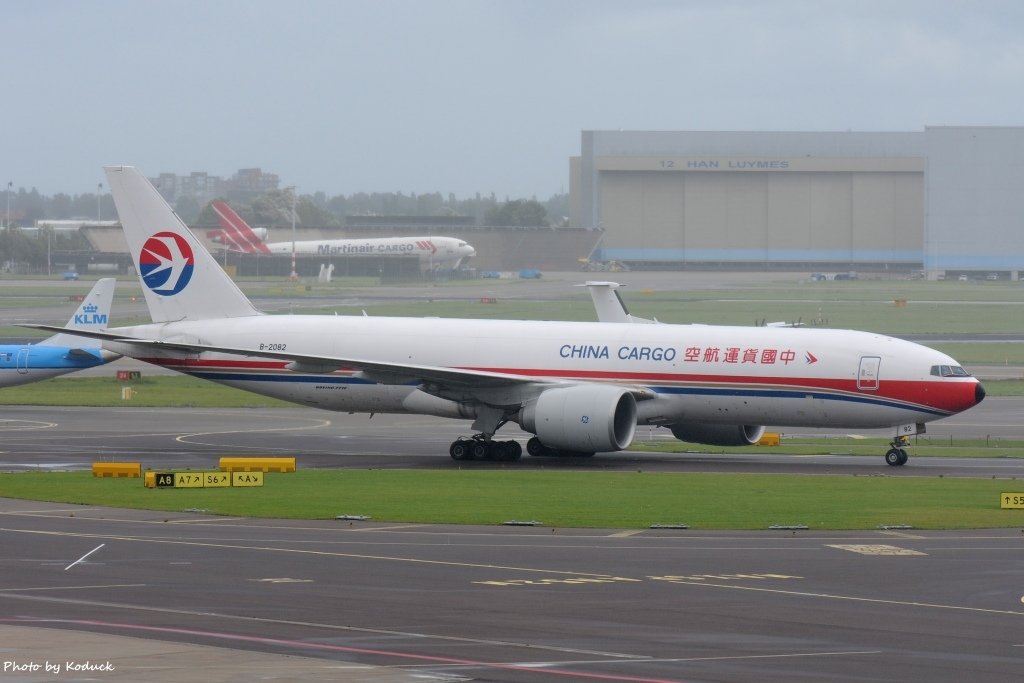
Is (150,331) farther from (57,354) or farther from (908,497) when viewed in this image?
(908,497)

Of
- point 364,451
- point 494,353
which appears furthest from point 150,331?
point 494,353

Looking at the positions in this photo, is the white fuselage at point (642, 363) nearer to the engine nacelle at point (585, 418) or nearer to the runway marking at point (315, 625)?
the engine nacelle at point (585, 418)

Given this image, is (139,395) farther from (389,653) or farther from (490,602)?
(389,653)

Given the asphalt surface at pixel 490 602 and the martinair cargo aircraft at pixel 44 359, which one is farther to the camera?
the martinair cargo aircraft at pixel 44 359

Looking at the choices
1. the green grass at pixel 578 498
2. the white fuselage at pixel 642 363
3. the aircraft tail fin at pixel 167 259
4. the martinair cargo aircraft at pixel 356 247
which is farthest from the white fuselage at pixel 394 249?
the green grass at pixel 578 498

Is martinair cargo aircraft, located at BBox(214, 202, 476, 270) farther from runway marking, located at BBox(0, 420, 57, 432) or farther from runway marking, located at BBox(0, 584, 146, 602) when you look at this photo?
runway marking, located at BBox(0, 584, 146, 602)

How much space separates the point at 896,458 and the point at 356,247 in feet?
413

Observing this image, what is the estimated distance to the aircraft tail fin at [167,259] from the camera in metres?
50.8

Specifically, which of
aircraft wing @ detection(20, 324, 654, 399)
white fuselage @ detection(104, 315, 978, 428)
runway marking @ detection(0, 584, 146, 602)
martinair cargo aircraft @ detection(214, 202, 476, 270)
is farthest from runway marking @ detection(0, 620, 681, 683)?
martinair cargo aircraft @ detection(214, 202, 476, 270)

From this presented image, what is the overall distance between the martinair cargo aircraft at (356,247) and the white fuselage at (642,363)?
108195 mm

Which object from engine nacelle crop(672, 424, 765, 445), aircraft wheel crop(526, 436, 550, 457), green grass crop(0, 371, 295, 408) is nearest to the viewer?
engine nacelle crop(672, 424, 765, 445)

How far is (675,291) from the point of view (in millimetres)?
148500

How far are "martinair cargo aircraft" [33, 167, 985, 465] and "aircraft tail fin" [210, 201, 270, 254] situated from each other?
105m

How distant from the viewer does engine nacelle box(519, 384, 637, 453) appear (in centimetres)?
4297
